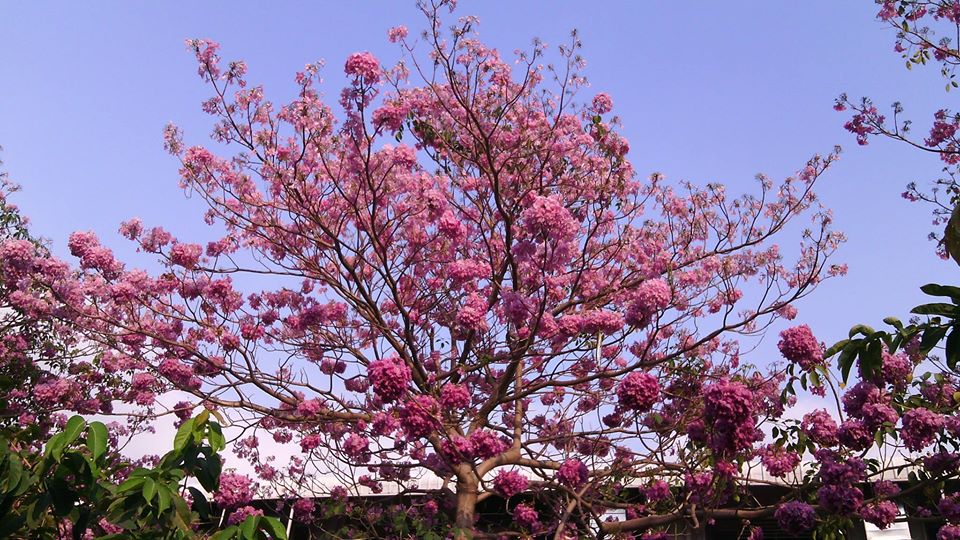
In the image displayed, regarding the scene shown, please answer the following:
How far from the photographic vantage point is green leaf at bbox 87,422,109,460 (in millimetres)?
3597

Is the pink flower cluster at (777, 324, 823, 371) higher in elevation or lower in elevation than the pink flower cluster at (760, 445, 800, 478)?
higher

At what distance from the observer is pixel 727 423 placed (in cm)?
462

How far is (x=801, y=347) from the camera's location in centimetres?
520

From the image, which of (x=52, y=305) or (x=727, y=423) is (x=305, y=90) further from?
(x=727, y=423)

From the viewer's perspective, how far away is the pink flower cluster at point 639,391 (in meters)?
5.10

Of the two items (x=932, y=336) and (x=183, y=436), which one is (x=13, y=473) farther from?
(x=932, y=336)

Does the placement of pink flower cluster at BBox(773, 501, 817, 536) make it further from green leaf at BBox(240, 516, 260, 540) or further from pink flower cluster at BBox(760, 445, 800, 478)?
green leaf at BBox(240, 516, 260, 540)

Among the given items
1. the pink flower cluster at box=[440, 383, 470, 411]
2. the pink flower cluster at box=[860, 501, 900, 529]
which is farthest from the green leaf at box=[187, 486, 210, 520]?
the pink flower cluster at box=[860, 501, 900, 529]

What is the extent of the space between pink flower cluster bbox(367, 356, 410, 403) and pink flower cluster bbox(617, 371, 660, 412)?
158 centimetres

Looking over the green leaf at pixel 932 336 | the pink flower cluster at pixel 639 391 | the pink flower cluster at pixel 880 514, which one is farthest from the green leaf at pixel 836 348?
the pink flower cluster at pixel 880 514

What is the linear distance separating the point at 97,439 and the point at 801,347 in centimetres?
442

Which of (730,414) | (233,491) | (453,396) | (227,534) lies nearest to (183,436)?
(227,534)

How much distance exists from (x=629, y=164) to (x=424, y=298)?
3046mm

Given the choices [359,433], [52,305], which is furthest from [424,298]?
[52,305]
